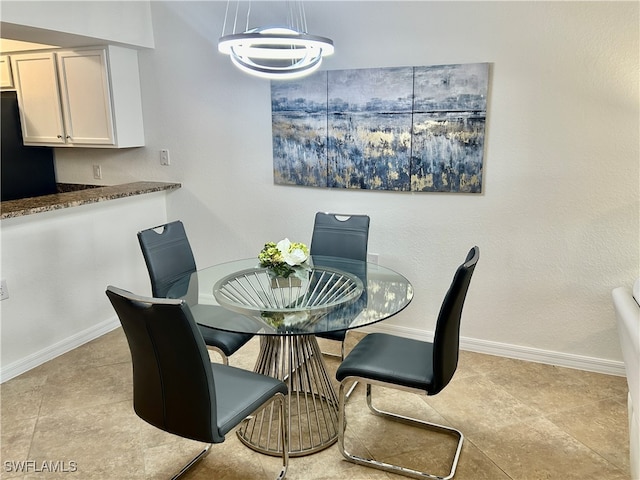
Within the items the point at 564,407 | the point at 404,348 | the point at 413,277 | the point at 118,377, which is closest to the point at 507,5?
the point at 413,277

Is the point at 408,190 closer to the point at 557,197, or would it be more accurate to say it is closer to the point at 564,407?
the point at 557,197

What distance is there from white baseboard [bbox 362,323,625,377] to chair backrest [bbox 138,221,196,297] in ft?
5.09

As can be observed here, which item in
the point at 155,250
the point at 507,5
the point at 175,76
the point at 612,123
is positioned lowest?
the point at 155,250

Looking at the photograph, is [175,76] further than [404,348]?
Yes

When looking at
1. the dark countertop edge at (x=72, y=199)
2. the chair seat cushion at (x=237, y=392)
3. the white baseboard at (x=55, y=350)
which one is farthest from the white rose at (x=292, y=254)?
the white baseboard at (x=55, y=350)

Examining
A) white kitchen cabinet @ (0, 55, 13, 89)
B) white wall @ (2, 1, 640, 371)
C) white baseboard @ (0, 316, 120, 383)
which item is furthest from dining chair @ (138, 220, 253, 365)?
white kitchen cabinet @ (0, 55, 13, 89)

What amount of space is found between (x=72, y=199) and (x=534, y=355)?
125 inches

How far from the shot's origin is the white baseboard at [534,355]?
3021 mm

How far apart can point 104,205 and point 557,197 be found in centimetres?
300

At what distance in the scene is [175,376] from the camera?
1.69m

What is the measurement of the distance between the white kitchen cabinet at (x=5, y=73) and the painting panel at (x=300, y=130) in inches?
88.7

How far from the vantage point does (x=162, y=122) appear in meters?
3.98

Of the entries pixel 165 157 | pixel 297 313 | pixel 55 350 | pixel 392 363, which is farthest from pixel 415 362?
pixel 165 157

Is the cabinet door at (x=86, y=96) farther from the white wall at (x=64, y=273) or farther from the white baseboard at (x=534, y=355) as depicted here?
the white baseboard at (x=534, y=355)
